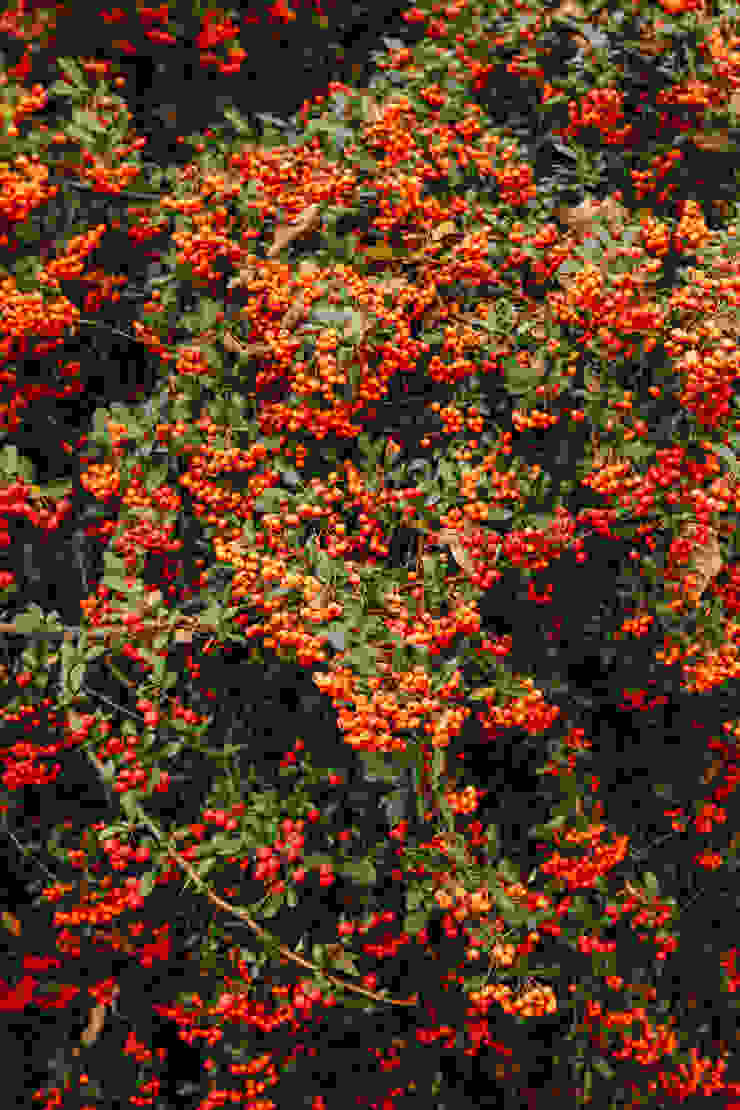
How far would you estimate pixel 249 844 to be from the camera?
4.58 metres

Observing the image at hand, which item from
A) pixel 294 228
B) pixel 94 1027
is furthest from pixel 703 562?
pixel 94 1027

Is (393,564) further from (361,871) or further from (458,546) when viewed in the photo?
(361,871)

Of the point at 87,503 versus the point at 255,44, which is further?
the point at 255,44

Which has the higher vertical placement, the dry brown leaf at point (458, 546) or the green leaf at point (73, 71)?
the green leaf at point (73, 71)

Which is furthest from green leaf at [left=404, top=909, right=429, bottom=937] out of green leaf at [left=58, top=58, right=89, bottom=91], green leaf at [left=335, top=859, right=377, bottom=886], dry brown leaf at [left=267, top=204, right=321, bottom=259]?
green leaf at [left=58, top=58, right=89, bottom=91]

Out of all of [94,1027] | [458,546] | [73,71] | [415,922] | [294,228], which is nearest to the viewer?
[458,546]

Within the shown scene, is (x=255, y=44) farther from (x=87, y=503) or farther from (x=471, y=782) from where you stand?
(x=471, y=782)

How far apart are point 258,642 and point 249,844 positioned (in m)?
0.86

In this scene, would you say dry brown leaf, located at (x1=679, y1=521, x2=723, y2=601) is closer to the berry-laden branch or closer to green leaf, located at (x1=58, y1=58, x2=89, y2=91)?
the berry-laden branch

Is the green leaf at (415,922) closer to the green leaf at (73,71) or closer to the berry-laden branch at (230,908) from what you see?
the berry-laden branch at (230,908)

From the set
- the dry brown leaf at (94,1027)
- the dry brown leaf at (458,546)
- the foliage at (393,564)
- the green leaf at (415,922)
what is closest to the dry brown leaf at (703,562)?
the foliage at (393,564)

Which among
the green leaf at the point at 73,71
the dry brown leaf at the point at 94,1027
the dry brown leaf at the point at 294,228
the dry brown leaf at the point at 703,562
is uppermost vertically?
the green leaf at the point at 73,71

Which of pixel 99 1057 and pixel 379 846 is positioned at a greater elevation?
pixel 379 846

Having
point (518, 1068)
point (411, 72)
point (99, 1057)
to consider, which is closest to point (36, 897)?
point (99, 1057)
